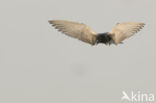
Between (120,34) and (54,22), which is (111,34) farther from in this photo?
(54,22)

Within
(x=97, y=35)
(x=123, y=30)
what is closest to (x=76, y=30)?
(x=97, y=35)

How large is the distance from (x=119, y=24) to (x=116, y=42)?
1.97 ft

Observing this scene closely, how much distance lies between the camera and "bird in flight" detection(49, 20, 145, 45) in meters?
5.49

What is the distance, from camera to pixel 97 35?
6.05 meters

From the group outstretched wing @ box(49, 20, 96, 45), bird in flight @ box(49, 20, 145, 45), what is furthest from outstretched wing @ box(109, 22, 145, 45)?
outstretched wing @ box(49, 20, 96, 45)

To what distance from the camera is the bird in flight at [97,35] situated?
5488mm

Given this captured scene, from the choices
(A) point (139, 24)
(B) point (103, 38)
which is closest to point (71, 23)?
(B) point (103, 38)

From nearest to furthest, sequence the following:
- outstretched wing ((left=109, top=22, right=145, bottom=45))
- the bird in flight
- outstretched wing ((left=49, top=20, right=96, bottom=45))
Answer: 1. outstretched wing ((left=49, top=20, right=96, bottom=45))
2. the bird in flight
3. outstretched wing ((left=109, top=22, right=145, bottom=45))

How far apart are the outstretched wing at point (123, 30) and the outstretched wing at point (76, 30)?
469mm

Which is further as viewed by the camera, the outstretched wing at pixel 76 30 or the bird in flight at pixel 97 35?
the bird in flight at pixel 97 35

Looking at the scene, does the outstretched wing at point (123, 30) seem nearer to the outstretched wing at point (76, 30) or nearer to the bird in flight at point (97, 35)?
the bird in flight at point (97, 35)

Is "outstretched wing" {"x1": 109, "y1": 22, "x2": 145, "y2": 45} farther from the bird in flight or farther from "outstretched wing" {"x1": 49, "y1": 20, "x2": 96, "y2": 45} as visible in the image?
"outstretched wing" {"x1": 49, "y1": 20, "x2": 96, "y2": 45}

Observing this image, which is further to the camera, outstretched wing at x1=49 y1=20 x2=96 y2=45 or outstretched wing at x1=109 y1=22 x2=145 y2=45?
outstretched wing at x1=109 y1=22 x2=145 y2=45

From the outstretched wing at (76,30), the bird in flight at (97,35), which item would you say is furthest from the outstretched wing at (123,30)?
the outstretched wing at (76,30)
